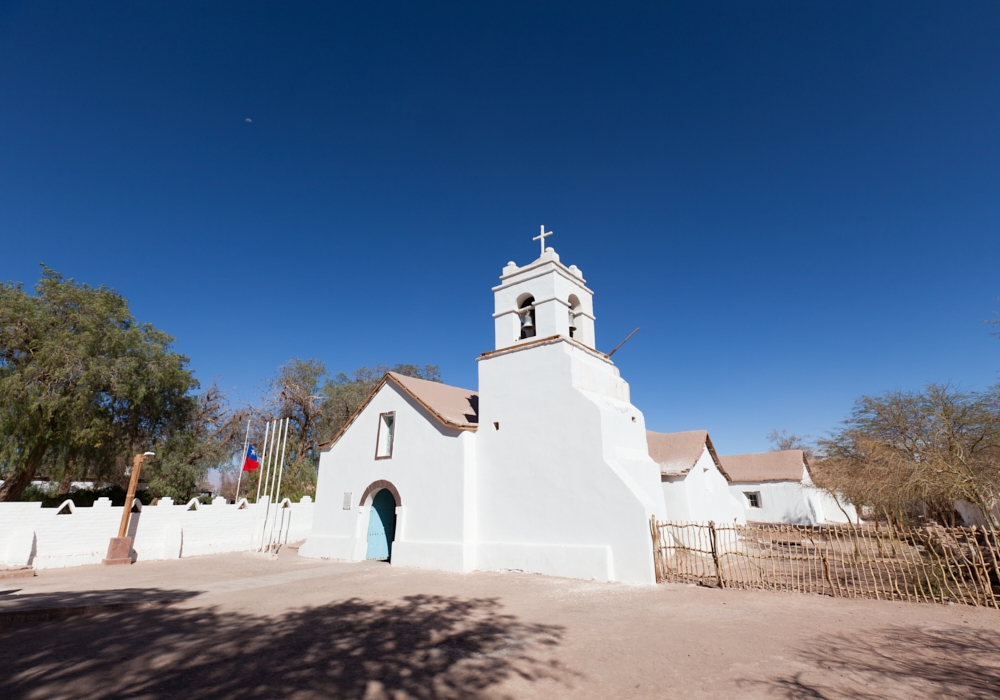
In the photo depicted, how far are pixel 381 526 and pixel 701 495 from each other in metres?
12.9

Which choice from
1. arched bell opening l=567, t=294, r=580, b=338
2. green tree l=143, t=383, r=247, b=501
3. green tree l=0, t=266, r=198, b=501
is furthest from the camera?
green tree l=143, t=383, r=247, b=501

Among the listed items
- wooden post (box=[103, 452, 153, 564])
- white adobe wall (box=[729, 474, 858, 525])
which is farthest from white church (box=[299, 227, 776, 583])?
white adobe wall (box=[729, 474, 858, 525])

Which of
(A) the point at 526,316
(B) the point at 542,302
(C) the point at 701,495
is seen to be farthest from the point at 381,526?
(C) the point at 701,495

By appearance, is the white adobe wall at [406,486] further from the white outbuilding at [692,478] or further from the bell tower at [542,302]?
the white outbuilding at [692,478]

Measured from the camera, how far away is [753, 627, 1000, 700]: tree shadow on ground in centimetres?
483

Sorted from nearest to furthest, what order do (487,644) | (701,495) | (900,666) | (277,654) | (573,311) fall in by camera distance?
(900,666) → (277,654) → (487,644) → (573,311) → (701,495)

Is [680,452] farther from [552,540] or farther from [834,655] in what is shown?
[834,655]

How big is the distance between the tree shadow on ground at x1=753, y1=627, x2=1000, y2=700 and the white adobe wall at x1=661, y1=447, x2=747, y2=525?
459 inches

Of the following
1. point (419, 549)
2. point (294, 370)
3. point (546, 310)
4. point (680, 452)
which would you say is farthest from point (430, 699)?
point (294, 370)

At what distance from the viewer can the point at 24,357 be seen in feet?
58.8

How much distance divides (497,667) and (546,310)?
34.6 ft

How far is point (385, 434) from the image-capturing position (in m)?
16.8

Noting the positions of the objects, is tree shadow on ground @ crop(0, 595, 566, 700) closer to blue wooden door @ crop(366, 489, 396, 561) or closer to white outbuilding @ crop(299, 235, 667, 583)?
white outbuilding @ crop(299, 235, 667, 583)

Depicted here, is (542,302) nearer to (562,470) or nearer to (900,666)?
(562,470)
